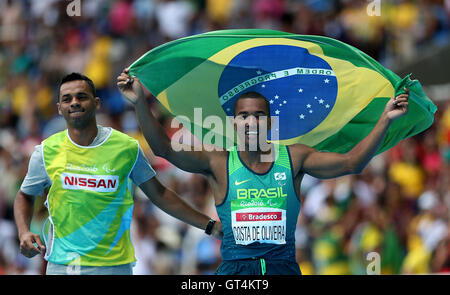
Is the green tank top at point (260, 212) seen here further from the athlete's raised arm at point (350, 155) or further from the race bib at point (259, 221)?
the athlete's raised arm at point (350, 155)

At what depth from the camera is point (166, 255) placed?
37.9 ft

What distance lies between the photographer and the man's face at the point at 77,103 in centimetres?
628

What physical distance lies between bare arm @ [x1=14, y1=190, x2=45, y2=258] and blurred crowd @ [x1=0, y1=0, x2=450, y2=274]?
3917 mm

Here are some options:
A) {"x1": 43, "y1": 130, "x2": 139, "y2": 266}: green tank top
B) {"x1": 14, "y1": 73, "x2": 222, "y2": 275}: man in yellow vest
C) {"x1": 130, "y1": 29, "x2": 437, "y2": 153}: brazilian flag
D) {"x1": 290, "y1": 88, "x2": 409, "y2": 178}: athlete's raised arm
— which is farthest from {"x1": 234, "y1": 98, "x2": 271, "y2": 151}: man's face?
{"x1": 43, "y1": 130, "x2": 139, "y2": 266}: green tank top

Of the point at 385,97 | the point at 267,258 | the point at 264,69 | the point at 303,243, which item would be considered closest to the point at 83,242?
the point at 267,258

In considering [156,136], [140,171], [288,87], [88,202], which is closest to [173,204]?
[140,171]

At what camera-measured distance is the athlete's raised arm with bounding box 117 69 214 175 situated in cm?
597

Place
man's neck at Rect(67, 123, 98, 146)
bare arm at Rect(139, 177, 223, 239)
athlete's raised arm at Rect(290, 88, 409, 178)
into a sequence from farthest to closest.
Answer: bare arm at Rect(139, 177, 223, 239) < man's neck at Rect(67, 123, 98, 146) < athlete's raised arm at Rect(290, 88, 409, 178)

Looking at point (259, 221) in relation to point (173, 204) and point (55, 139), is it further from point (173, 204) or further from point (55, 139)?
point (55, 139)

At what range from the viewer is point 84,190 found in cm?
623

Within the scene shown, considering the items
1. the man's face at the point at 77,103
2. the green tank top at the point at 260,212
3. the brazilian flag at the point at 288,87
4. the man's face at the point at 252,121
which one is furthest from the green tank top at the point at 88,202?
the man's face at the point at 252,121

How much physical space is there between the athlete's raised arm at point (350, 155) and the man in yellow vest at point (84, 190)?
0.87 m

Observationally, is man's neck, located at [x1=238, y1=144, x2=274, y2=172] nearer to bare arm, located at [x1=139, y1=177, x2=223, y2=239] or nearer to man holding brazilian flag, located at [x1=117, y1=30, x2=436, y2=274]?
man holding brazilian flag, located at [x1=117, y1=30, x2=436, y2=274]

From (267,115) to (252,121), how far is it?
→ 14 centimetres
